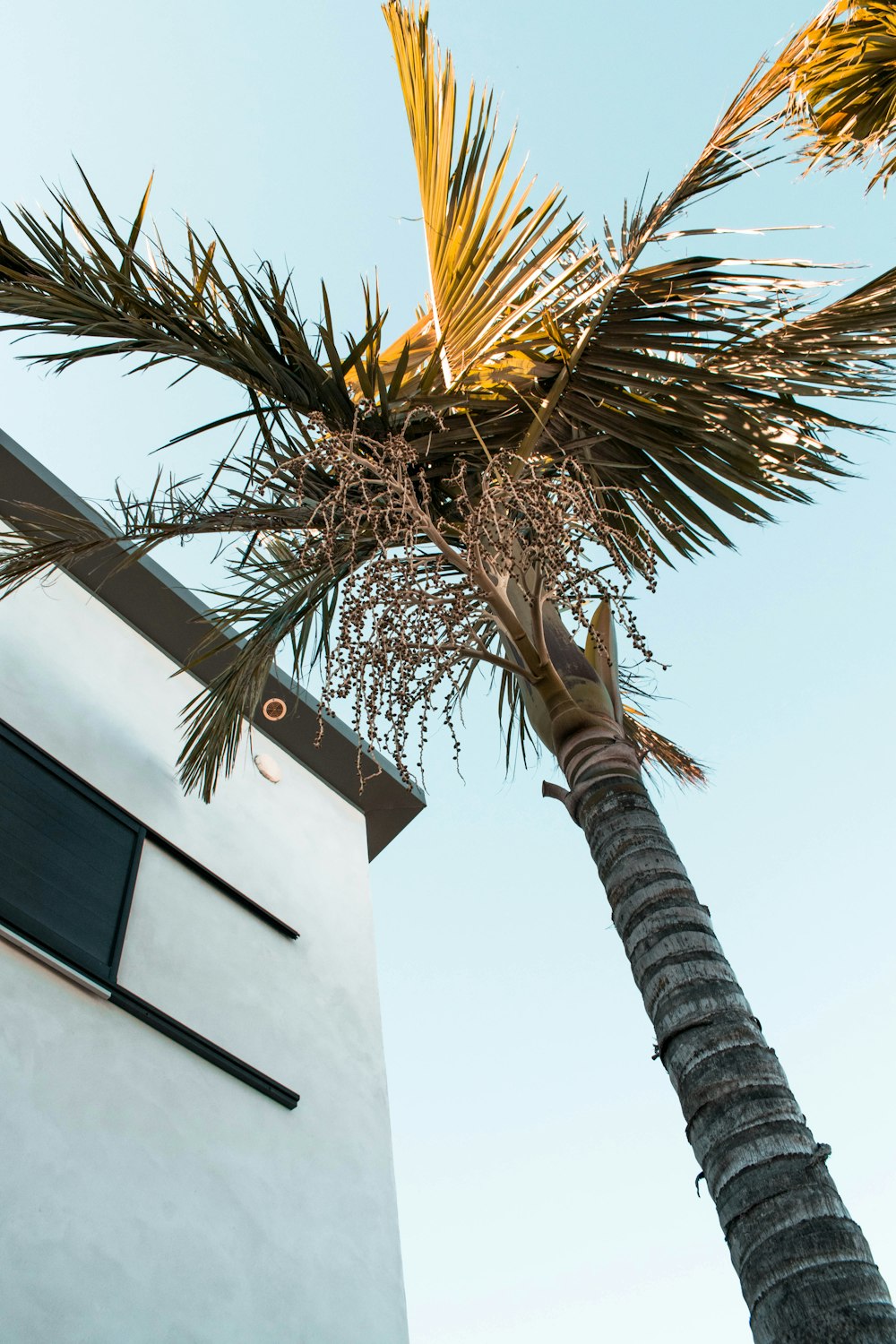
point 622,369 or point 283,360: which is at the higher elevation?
point 622,369

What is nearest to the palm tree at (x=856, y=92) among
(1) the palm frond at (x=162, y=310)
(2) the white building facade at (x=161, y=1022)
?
(1) the palm frond at (x=162, y=310)

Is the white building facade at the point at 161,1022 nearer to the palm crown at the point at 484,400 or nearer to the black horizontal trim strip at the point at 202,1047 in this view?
the black horizontal trim strip at the point at 202,1047

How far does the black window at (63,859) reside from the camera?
198 inches

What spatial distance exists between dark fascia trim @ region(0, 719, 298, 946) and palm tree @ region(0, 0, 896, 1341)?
992mm

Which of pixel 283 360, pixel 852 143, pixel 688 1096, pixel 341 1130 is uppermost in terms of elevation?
pixel 852 143

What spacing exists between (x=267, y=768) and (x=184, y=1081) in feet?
9.46

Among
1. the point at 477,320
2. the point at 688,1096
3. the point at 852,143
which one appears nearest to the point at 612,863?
the point at 688,1096

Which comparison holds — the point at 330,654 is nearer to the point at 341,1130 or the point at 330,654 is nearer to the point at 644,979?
the point at 644,979

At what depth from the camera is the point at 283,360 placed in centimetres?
465

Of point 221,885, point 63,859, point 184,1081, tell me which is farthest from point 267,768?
point 184,1081

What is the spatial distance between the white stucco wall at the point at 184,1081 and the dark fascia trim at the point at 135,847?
0.07 metres

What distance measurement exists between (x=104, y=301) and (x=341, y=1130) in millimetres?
4082

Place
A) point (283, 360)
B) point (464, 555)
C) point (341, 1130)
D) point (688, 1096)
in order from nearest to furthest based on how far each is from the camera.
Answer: point (688, 1096)
point (464, 555)
point (283, 360)
point (341, 1130)

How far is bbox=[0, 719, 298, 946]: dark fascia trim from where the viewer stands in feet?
18.6
